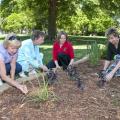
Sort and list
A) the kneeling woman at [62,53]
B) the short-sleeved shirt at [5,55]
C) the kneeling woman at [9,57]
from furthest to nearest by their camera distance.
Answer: the kneeling woman at [62,53]
the short-sleeved shirt at [5,55]
the kneeling woman at [9,57]

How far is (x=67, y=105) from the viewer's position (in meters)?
4.39

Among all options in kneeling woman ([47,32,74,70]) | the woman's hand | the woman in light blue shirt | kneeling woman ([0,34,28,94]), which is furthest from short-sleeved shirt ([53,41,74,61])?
the woman's hand

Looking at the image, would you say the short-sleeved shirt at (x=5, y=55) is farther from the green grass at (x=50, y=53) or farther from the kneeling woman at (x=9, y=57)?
the green grass at (x=50, y=53)

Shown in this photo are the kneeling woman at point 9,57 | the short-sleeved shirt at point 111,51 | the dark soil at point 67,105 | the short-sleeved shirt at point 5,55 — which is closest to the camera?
the dark soil at point 67,105

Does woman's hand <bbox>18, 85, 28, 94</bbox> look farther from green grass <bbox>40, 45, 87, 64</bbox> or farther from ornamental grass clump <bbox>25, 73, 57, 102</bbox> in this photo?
green grass <bbox>40, 45, 87, 64</bbox>

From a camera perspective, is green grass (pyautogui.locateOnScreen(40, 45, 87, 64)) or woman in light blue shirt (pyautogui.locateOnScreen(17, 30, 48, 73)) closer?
woman in light blue shirt (pyautogui.locateOnScreen(17, 30, 48, 73))

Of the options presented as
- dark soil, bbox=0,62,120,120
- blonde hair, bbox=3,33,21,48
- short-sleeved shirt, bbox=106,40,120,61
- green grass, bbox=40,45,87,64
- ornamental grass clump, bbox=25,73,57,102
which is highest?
blonde hair, bbox=3,33,21,48

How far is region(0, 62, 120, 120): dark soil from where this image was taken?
4.16 meters

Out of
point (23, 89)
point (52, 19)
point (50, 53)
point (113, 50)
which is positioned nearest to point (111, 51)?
point (113, 50)

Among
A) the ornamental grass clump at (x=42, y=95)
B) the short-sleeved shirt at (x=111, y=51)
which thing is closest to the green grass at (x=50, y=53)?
the short-sleeved shirt at (x=111, y=51)

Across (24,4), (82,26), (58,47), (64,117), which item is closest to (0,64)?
(64,117)

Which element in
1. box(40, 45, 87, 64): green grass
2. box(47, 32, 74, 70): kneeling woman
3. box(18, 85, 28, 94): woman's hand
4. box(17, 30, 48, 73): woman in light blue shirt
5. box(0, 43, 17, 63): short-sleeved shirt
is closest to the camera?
box(18, 85, 28, 94): woman's hand

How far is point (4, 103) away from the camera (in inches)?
179

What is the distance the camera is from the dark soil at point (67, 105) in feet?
13.6
